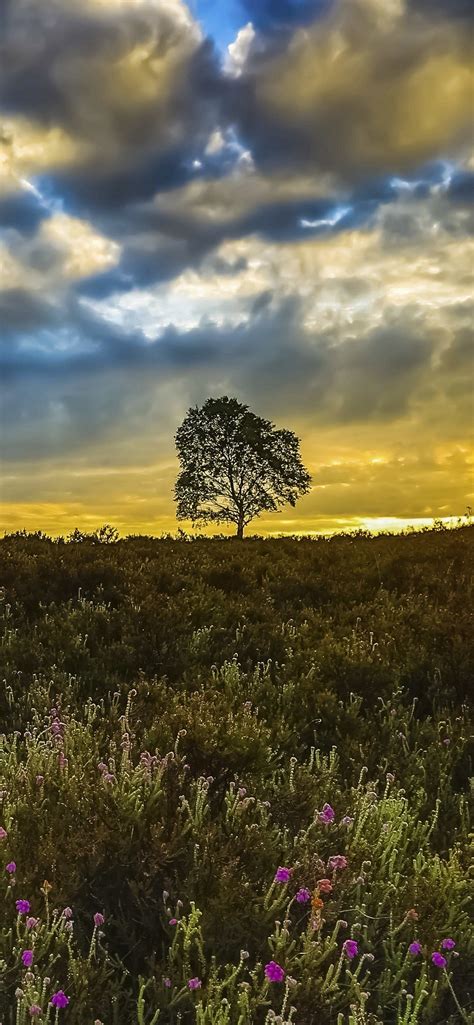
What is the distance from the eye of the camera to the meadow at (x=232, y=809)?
350 cm

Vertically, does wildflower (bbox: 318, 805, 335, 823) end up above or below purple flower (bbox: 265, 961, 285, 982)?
above

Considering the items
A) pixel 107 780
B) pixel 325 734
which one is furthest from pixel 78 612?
pixel 107 780

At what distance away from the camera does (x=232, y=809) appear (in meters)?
4.51

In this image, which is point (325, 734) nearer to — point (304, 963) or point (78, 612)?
point (304, 963)

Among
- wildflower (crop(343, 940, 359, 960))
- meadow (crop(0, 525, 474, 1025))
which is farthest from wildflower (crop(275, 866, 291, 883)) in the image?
wildflower (crop(343, 940, 359, 960))

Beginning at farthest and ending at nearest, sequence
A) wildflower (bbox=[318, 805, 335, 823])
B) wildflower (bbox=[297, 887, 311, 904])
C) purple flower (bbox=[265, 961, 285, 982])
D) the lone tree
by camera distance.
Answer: the lone tree < wildflower (bbox=[318, 805, 335, 823]) < wildflower (bbox=[297, 887, 311, 904]) < purple flower (bbox=[265, 961, 285, 982])

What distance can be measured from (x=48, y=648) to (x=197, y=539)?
7.78 m

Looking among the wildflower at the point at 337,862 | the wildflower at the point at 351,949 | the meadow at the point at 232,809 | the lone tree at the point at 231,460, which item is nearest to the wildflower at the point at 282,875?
the meadow at the point at 232,809

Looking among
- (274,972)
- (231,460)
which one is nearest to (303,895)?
(274,972)

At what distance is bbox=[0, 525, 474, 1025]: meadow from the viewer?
3.50 meters

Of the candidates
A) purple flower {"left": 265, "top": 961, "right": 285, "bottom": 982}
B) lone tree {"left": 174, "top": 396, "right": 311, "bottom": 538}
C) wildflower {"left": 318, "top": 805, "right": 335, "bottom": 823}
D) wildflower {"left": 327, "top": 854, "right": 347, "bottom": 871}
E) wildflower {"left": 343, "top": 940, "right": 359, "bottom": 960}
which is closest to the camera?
purple flower {"left": 265, "top": 961, "right": 285, "bottom": 982}

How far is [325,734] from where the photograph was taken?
6293 millimetres

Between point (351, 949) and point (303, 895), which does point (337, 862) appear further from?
point (351, 949)

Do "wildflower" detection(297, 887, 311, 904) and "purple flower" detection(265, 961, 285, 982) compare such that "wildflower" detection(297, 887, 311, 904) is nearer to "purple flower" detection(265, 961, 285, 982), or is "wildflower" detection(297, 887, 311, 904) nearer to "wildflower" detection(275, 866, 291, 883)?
"wildflower" detection(275, 866, 291, 883)
